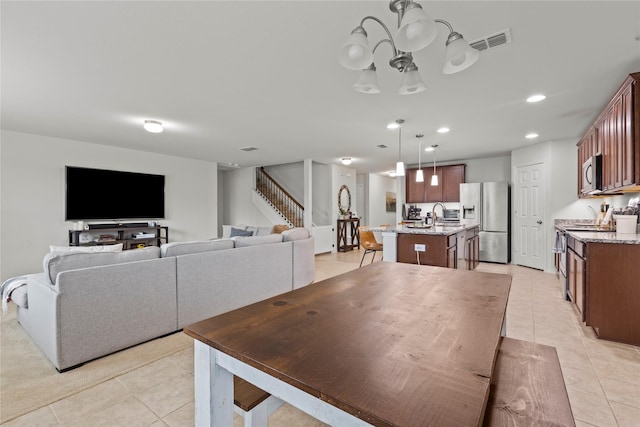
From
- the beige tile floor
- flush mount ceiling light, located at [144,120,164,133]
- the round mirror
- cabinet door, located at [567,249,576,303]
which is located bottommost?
the beige tile floor

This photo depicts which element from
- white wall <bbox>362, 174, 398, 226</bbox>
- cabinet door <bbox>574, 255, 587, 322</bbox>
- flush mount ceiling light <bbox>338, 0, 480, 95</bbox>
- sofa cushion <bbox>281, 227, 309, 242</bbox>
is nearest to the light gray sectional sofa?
sofa cushion <bbox>281, 227, 309, 242</bbox>

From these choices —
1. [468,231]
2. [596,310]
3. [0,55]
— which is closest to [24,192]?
[0,55]

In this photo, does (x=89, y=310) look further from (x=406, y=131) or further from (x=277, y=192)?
(x=277, y=192)

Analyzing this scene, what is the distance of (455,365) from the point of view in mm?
748

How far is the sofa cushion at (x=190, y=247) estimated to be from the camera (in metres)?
2.74

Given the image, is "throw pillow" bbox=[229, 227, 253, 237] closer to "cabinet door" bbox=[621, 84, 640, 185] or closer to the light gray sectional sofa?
the light gray sectional sofa

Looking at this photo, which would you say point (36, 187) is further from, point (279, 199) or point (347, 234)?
point (347, 234)

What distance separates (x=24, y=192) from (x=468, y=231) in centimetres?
727

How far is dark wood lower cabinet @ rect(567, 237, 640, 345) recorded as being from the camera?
8.02 ft

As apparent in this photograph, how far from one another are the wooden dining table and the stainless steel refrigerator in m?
5.27

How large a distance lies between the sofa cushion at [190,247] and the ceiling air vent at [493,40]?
288cm

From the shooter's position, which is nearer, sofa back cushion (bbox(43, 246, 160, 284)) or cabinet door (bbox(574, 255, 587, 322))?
sofa back cushion (bbox(43, 246, 160, 284))

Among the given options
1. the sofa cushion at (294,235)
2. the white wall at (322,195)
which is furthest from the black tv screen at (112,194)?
the white wall at (322,195)

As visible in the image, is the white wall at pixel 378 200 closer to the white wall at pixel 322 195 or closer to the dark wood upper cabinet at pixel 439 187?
the white wall at pixel 322 195
